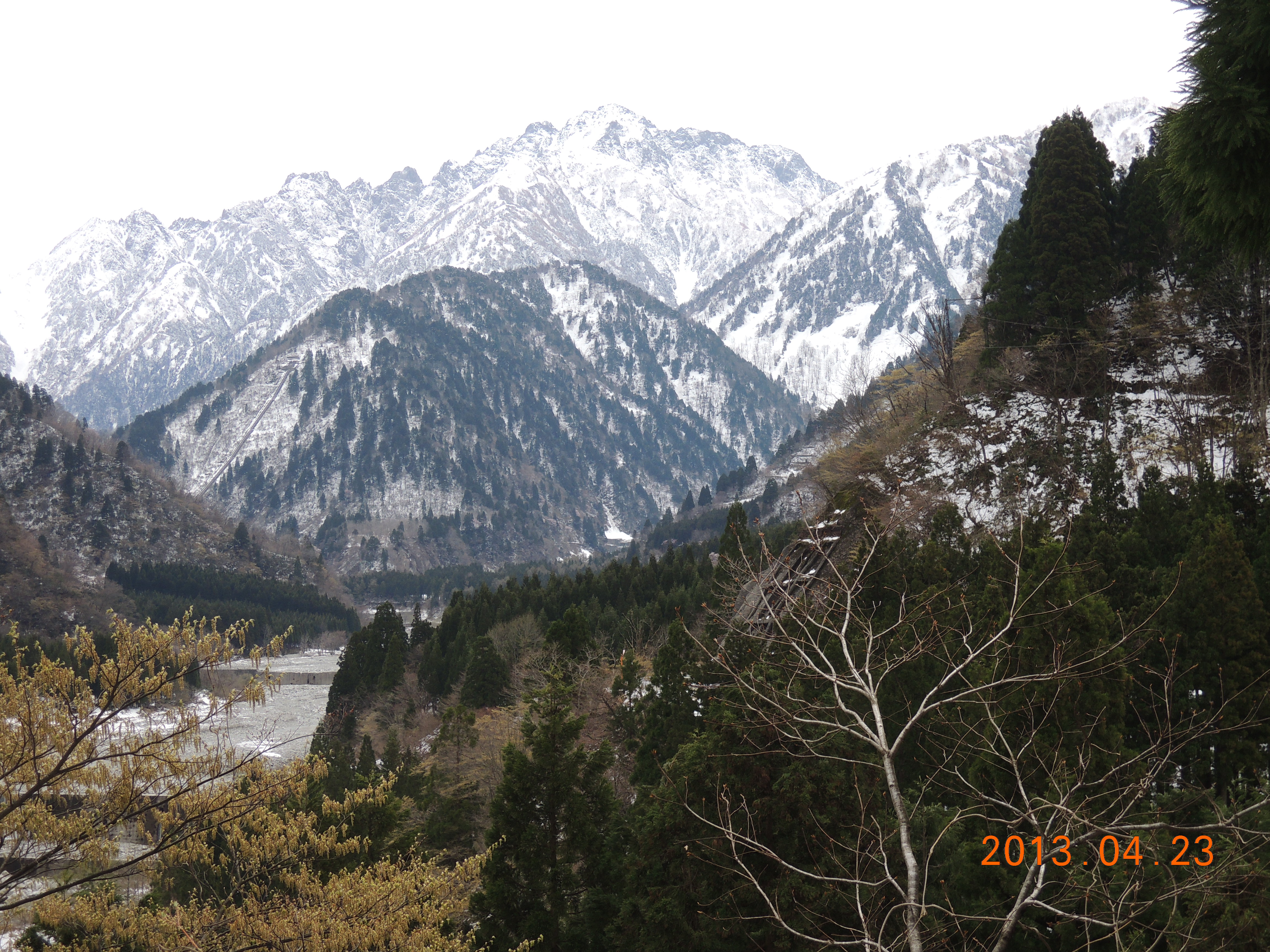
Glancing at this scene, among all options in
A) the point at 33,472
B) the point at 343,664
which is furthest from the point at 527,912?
the point at 33,472

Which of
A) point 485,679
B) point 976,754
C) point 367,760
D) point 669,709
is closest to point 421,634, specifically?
point 485,679

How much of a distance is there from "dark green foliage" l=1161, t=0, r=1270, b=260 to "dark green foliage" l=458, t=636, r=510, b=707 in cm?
5609

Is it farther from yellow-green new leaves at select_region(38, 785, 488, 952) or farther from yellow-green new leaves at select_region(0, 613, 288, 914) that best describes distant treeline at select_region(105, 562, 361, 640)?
yellow-green new leaves at select_region(0, 613, 288, 914)

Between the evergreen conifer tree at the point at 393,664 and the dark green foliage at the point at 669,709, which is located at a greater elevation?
the dark green foliage at the point at 669,709

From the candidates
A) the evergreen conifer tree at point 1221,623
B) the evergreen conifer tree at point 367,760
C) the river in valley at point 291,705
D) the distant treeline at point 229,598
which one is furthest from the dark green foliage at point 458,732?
the distant treeline at point 229,598

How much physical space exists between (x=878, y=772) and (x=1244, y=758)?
1119cm

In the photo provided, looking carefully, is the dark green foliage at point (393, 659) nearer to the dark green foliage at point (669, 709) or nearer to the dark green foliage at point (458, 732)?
the dark green foliage at point (458, 732)

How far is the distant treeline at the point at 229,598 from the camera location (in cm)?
16312

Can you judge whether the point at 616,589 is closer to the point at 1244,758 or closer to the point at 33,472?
the point at 1244,758

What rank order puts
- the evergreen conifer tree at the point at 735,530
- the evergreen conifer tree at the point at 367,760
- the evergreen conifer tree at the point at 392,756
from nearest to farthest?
the evergreen conifer tree at the point at 392,756
the evergreen conifer tree at the point at 367,760
the evergreen conifer tree at the point at 735,530

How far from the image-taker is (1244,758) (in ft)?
66.6

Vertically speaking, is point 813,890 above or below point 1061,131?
below

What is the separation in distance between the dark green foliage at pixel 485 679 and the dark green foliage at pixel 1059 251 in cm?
4018
